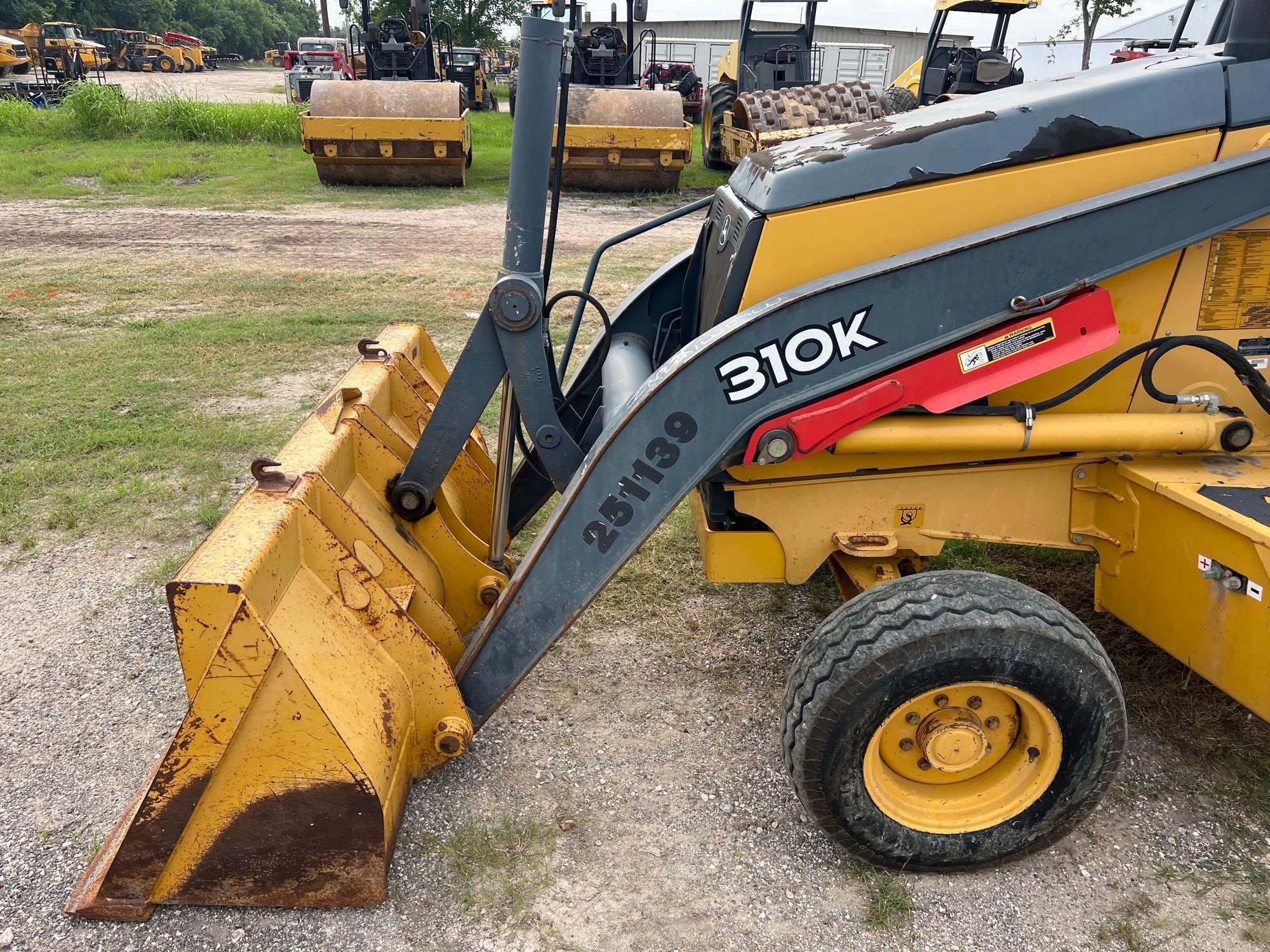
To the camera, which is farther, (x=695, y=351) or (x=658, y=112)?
(x=658, y=112)

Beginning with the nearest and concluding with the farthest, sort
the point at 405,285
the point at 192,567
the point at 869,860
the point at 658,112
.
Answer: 1. the point at 192,567
2. the point at 869,860
3. the point at 405,285
4. the point at 658,112

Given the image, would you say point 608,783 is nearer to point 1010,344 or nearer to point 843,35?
point 1010,344

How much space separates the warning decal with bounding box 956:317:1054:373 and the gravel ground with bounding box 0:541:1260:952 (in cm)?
135

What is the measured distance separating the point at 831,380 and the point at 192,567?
1536 mm

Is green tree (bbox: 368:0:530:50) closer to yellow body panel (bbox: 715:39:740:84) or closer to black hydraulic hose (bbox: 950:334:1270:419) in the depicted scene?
yellow body panel (bbox: 715:39:740:84)

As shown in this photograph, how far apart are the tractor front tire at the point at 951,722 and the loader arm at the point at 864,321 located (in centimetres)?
54

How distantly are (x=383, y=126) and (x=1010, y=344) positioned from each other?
476 inches

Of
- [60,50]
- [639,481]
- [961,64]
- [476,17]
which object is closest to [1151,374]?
[639,481]

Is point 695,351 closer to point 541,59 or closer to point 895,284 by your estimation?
point 895,284

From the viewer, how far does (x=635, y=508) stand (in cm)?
243

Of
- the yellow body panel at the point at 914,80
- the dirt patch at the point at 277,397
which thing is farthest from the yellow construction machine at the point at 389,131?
the dirt patch at the point at 277,397

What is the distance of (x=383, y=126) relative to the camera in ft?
42.2

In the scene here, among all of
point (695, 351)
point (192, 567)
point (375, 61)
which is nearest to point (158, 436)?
point (192, 567)

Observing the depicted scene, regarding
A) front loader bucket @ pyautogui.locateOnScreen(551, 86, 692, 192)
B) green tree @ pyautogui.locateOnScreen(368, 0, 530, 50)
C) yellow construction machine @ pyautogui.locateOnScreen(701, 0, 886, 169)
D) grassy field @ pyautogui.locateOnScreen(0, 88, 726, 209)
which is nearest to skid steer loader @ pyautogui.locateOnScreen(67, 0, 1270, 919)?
yellow construction machine @ pyautogui.locateOnScreen(701, 0, 886, 169)
